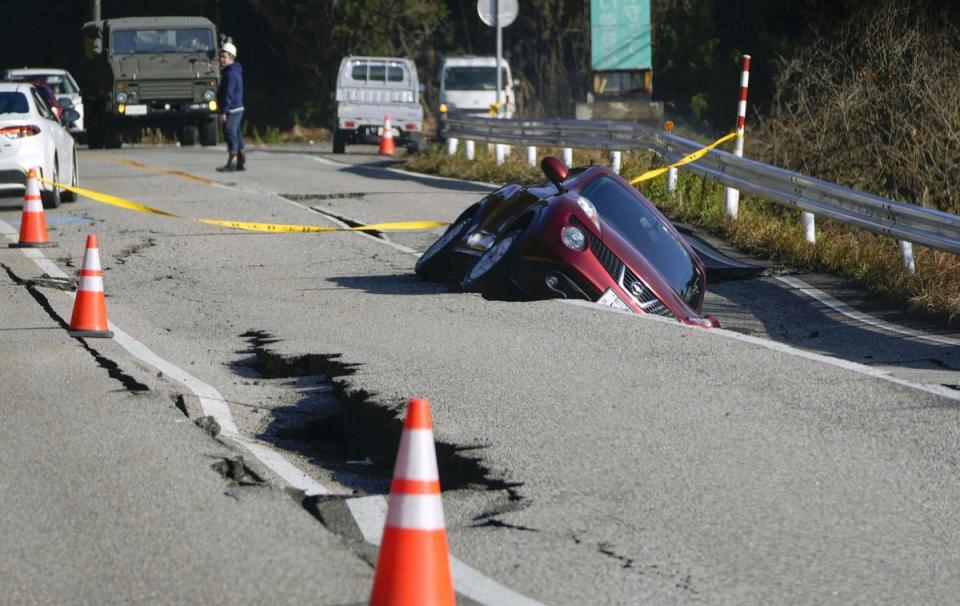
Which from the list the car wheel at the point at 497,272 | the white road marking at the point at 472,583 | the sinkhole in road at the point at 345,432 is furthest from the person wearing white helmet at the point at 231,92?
the white road marking at the point at 472,583

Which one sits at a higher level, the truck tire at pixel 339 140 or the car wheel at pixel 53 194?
the truck tire at pixel 339 140

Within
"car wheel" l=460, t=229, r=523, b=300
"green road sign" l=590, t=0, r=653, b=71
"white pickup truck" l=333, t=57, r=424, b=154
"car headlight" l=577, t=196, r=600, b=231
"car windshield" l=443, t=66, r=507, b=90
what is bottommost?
"car wheel" l=460, t=229, r=523, b=300

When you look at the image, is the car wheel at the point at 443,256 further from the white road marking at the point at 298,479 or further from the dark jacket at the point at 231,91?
the dark jacket at the point at 231,91

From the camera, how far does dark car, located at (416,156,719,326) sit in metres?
10.1

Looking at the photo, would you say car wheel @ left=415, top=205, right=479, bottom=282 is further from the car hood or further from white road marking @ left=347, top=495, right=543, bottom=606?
the car hood

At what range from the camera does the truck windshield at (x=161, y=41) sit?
32.2 m

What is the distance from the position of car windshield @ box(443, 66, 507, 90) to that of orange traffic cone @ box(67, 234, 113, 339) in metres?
28.6

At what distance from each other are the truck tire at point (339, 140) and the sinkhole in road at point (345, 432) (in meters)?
23.3

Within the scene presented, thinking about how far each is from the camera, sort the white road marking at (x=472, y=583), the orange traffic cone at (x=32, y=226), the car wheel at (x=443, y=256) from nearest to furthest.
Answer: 1. the white road marking at (x=472, y=583)
2. the car wheel at (x=443, y=256)
3. the orange traffic cone at (x=32, y=226)

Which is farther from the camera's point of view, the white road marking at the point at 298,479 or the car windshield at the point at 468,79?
the car windshield at the point at 468,79

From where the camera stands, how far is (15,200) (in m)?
20.4

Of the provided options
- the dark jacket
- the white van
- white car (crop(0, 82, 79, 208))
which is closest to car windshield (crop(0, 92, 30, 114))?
white car (crop(0, 82, 79, 208))

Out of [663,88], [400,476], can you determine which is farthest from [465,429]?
[663,88]

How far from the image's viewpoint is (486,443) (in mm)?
6699
